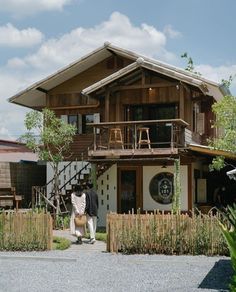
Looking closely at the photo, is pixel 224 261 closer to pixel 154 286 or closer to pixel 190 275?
pixel 190 275

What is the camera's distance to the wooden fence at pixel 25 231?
48.0 ft

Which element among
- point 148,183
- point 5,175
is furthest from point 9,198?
point 148,183

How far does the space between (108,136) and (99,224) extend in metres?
3.92

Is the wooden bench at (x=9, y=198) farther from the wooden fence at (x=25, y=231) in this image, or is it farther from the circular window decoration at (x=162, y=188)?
the wooden fence at (x=25, y=231)

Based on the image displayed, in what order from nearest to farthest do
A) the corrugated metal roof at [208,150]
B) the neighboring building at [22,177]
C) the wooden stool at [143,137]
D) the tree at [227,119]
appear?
the tree at [227,119] → the corrugated metal roof at [208,150] → the wooden stool at [143,137] → the neighboring building at [22,177]

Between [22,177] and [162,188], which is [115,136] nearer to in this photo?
[162,188]

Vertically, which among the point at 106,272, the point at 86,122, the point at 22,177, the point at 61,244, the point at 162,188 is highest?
the point at 86,122

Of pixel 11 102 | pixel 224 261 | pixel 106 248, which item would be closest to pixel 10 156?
pixel 11 102

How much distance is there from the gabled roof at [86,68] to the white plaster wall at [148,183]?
147 inches

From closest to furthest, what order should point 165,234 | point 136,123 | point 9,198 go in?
point 165,234
point 136,123
point 9,198

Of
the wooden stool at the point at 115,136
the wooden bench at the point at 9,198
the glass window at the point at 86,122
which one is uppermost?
the glass window at the point at 86,122

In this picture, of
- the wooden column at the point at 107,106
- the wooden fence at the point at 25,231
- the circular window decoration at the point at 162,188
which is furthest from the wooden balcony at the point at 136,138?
the wooden fence at the point at 25,231

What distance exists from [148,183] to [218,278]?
12.7 m

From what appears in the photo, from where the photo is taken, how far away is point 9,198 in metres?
23.8
